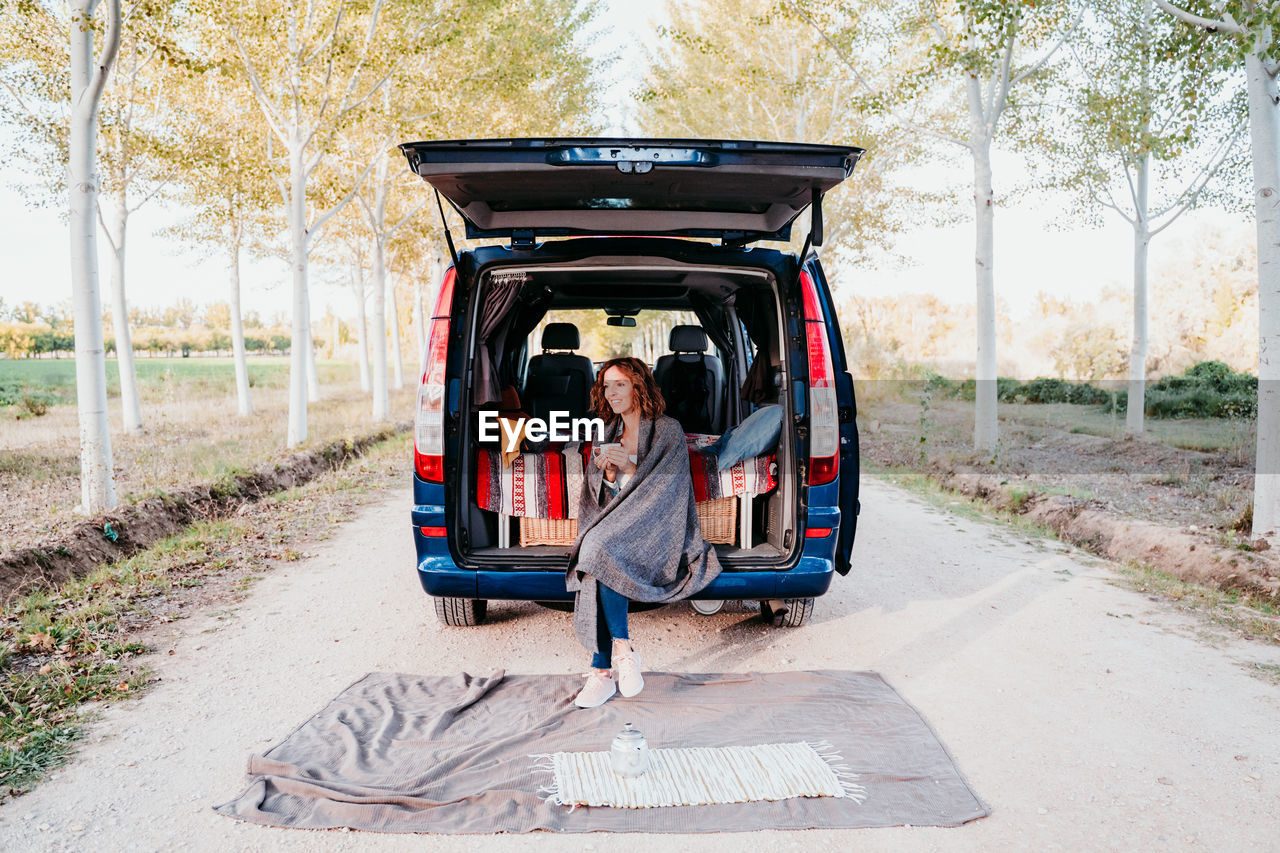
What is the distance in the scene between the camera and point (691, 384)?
19.5ft

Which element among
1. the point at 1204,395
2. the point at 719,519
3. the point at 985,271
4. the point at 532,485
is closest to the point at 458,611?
the point at 532,485

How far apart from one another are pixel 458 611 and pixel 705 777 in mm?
2060

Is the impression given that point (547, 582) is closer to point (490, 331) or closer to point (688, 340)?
point (490, 331)

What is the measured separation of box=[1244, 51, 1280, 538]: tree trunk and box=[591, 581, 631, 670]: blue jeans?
5.17m

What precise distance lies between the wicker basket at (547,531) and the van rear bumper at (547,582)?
1.37ft

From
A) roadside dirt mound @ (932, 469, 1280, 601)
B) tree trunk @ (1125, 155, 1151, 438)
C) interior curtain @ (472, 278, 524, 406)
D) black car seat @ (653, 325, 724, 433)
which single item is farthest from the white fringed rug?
tree trunk @ (1125, 155, 1151, 438)

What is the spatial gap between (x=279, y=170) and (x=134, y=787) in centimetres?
1319

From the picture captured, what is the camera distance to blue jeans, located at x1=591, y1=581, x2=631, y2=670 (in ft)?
12.3

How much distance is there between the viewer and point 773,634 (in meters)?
4.74

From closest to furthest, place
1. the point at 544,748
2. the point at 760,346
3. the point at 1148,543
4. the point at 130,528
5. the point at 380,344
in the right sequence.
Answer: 1. the point at 544,748
2. the point at 760,346
3. the point at 1148,543
4. the point at 130,528
5. the point at 380,344

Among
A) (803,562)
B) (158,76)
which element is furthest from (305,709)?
(158,76)

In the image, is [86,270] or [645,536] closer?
[645,536]

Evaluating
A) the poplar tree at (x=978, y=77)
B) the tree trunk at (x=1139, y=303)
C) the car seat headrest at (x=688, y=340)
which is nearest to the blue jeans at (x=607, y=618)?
the car seat headrest at (x=688, y=340)

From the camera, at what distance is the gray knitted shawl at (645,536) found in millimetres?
3752
